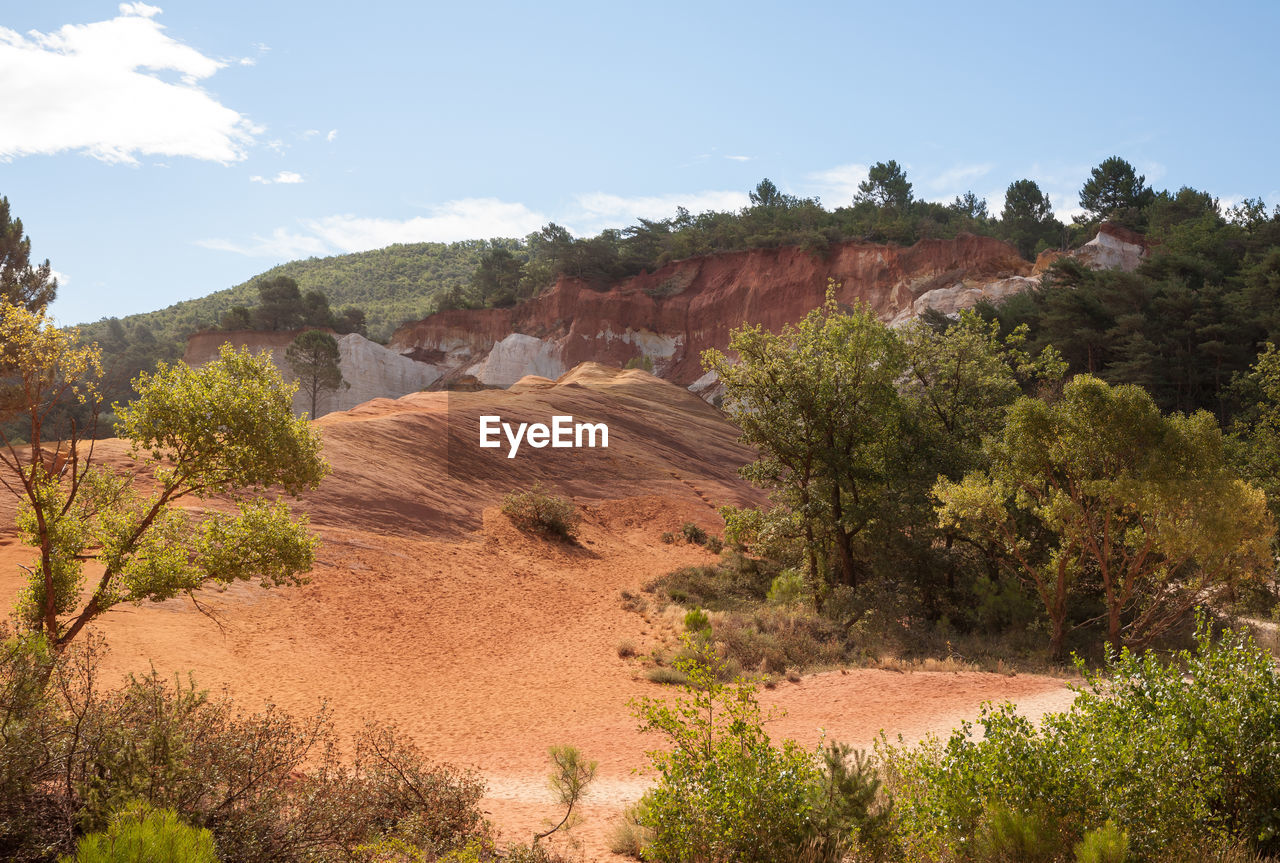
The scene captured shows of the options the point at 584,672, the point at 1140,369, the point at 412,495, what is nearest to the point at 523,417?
the point at 412,495

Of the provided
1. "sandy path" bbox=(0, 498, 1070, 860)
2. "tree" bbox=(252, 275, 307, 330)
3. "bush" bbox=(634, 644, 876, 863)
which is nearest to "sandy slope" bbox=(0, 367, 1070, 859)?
"sandy path" bbox=(0, 498, 1070, 860)

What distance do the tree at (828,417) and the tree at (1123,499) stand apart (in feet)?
9.18

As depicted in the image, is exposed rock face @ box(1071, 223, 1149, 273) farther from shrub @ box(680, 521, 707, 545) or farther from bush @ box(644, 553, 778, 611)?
bush @ box(644, 553, 778, 611)

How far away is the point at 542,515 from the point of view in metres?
28.9

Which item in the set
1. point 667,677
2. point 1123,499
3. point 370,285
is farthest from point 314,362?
point 370,285

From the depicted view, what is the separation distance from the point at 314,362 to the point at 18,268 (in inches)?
793

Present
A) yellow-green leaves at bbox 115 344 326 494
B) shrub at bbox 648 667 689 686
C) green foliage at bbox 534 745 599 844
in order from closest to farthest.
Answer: green foliage at bbox 534 745 599 844 → yellow-green leaves at bbox 115 344 326 494 → shrub at bbox 648 667 689 686

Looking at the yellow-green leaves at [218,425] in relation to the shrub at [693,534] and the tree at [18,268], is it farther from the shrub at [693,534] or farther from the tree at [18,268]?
the tree at [18,268]

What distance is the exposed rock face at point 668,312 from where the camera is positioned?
6178 cm

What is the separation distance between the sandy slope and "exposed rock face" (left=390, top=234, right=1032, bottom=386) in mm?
31363

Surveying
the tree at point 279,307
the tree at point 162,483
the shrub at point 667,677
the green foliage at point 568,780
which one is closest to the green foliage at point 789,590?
the shrub at point 667,677

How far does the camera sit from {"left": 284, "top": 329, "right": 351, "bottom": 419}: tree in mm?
58438

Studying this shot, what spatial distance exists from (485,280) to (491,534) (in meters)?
58.9

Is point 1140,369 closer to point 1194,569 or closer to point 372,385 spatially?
point 1194,569
